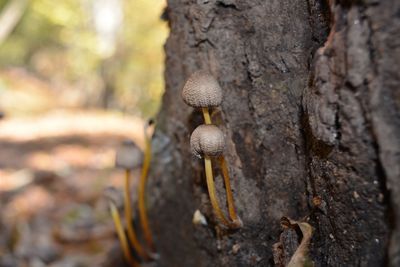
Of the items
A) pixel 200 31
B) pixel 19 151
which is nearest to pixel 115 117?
pixel 19 151

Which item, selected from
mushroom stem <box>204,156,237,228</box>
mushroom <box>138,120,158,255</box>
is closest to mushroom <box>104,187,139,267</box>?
mushroom <box>138,120,158,255</box>

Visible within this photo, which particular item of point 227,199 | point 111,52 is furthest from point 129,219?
point 111,52

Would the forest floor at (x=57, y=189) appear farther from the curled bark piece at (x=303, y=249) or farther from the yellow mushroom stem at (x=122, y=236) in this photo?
the curled bark piece at (x=303, y=249)

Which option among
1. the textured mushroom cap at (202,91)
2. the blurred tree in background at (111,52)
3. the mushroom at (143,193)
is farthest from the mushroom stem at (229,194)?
the blurred tree in background at (111,52)

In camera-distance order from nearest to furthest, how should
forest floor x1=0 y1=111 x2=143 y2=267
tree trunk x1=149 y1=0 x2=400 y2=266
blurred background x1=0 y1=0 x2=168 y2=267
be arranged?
tree trunk x1=149 y1=0 x2=400 y2=266
forest floor x1=0 y1=111 x2=143 y2=267
blurred background x1=0 y1=0 x2=168 y2=267

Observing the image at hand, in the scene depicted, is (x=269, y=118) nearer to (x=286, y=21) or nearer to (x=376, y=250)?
(x=286, y=21)

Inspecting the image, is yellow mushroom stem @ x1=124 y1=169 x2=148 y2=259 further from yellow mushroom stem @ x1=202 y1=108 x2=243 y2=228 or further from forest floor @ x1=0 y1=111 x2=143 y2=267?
yellow mushroom stem @ x1=202 y1=108 x2=243 y2=228

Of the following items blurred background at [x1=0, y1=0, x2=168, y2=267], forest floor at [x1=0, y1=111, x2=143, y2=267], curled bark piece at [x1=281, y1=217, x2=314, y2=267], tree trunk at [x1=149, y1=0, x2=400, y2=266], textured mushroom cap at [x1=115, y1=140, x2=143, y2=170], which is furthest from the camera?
blurred background at [x1=0, y1=0, x2=168, y2=267]

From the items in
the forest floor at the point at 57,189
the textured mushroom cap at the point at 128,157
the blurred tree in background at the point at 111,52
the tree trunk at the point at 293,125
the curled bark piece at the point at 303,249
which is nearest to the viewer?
the tree trunk at the point at 293,125
